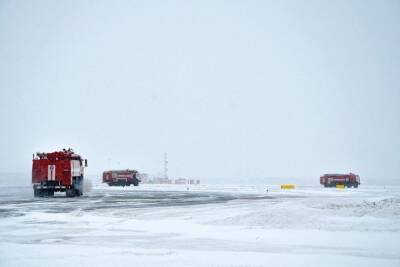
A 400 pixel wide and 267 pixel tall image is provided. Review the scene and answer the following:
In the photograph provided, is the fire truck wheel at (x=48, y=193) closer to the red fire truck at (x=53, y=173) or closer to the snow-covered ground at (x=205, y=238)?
the red fire truck at (x=53, y=173)

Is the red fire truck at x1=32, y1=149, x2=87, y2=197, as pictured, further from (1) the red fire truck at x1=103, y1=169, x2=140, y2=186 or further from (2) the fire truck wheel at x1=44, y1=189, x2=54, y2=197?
(1) the red fire truck at x1=103, y1=169, x2=140, y2=186

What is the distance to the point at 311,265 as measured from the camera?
1087 centimetres

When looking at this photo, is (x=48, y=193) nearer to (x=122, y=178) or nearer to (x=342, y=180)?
(x=122, y=178)

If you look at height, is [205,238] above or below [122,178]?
below

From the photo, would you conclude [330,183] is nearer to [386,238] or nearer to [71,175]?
[71,175]

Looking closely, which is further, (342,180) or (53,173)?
(342,180)

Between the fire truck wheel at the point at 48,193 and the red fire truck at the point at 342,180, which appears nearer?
the fire truck wheel at the point at 48,193

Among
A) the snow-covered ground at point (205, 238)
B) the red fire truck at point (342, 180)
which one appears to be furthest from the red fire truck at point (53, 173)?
the red fire truck at point (342, 180)

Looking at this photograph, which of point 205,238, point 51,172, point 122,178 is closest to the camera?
point 205,238

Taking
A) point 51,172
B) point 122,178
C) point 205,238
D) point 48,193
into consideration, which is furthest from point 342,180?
point 205,238

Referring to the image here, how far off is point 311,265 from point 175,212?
Answer: 561 inches

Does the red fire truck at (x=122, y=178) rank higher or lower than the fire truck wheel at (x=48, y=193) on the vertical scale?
higher

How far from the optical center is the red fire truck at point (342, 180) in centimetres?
7312

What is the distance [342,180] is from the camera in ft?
245
